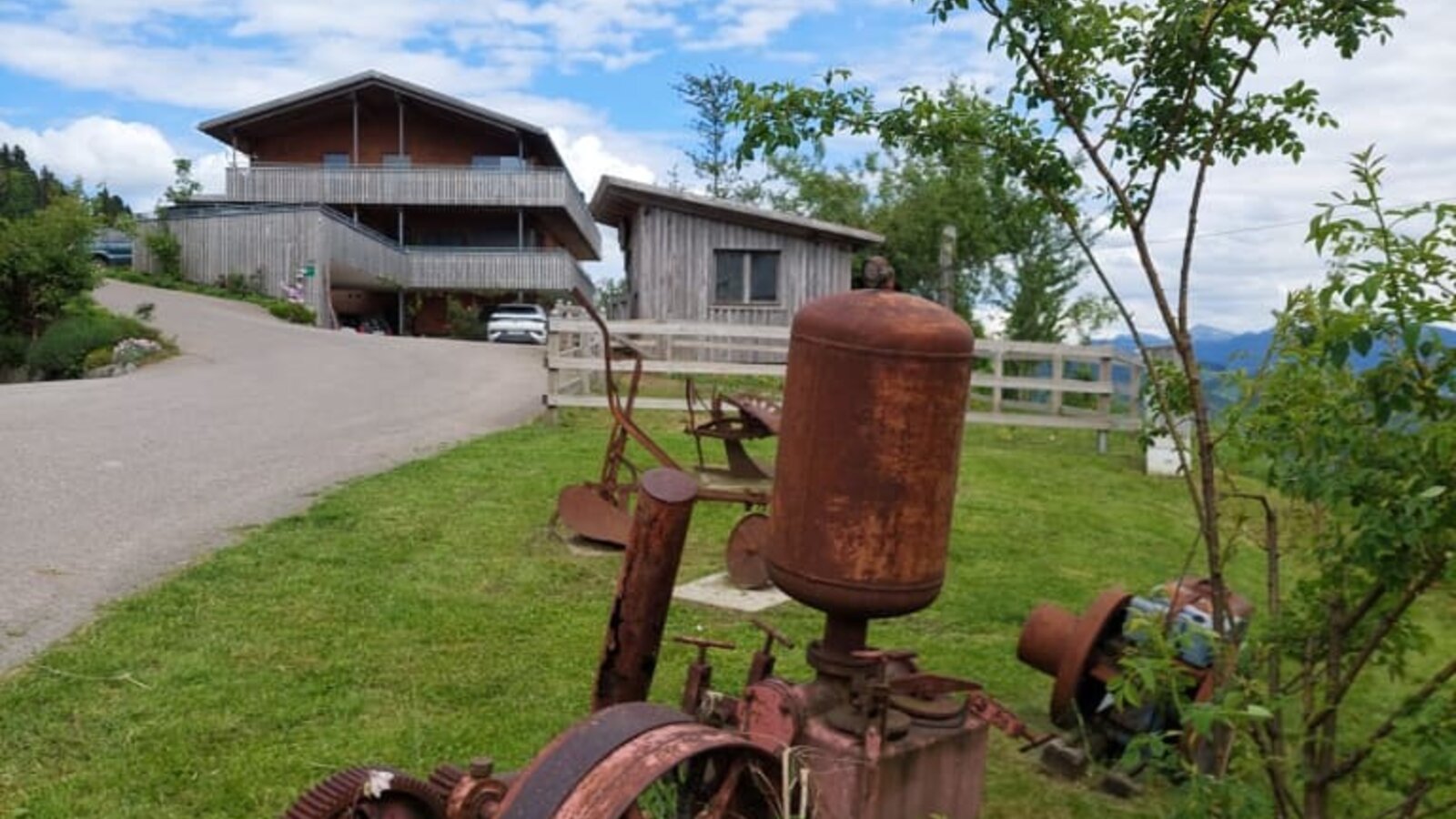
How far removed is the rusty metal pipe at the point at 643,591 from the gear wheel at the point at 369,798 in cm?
66

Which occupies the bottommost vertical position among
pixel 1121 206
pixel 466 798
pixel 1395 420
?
pixel 466 798

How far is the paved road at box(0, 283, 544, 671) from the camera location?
19.6ft

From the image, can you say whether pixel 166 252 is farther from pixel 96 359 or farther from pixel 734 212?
pixel 734 212

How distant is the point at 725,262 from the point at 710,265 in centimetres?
30

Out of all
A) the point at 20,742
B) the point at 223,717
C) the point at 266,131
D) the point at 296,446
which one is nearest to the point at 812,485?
the point at 223,717

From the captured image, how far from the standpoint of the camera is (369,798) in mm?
2475

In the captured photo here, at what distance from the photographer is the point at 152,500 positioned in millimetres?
7672

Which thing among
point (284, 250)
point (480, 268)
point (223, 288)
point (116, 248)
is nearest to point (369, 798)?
point (284, 250)

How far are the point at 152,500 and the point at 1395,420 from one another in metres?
7.64

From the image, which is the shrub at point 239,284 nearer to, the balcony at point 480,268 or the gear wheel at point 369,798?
the balcony at point 480,268

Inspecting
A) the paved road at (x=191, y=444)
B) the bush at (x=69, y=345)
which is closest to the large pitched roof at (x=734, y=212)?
the paved road at (x=191, y=444)

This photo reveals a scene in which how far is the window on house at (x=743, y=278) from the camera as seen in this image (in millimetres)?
20203

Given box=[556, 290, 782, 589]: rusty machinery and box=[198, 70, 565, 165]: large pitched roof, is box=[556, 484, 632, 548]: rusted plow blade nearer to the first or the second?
box=[556, 290, 782, 589]: rusty machinery

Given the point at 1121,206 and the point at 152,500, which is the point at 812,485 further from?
the point at 152,500
